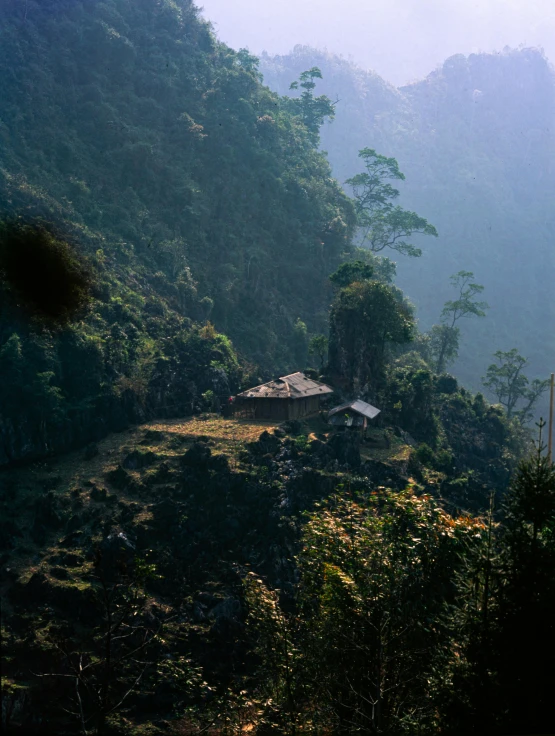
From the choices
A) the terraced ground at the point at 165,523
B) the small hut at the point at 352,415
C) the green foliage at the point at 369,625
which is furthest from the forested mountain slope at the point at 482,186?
the green foliage at the point at 369,625

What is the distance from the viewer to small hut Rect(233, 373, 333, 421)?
52.8 meters

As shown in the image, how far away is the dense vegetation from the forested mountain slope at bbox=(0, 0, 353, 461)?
31cm

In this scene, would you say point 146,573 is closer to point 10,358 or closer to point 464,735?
point 464,735

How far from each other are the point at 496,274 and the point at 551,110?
63942 mm

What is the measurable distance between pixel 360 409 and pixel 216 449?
11798mm

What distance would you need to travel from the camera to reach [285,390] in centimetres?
5300

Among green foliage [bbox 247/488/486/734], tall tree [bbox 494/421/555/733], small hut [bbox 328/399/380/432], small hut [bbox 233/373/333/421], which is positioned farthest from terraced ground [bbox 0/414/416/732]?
tall tree [bbox 494/421/555/733]

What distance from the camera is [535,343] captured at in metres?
138

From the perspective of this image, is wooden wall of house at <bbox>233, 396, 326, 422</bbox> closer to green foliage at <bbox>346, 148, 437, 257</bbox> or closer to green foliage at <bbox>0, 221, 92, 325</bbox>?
green foliage at <bbox>0, 221, 92, 325</bbox>

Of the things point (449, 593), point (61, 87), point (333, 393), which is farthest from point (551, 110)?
point (449, 593)

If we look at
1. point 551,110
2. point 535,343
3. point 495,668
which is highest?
point 551,110

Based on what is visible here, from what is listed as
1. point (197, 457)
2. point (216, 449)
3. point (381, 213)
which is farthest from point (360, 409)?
point (381, 213)

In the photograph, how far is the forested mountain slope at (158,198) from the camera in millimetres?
55681

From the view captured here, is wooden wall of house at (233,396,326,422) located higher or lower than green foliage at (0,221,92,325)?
lower
